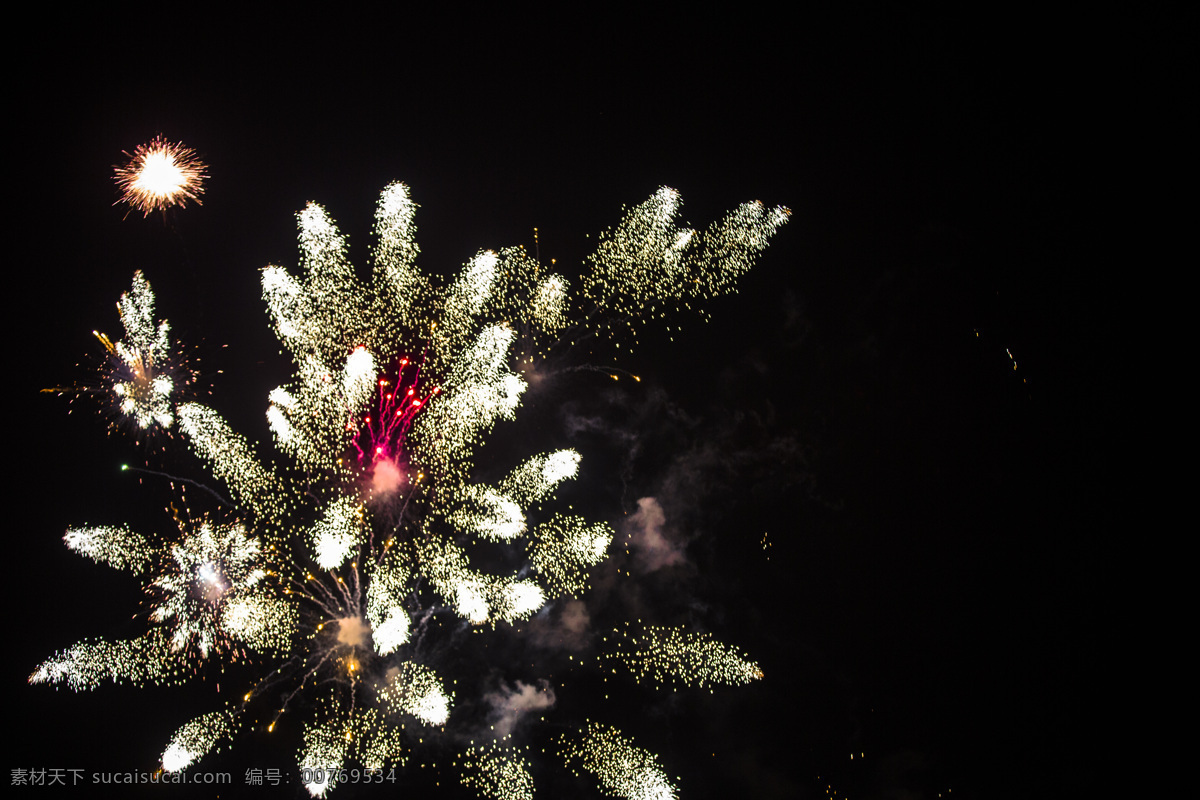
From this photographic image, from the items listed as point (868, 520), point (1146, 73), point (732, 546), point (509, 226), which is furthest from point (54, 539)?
point (1146, 73)

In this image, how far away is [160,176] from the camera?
8547mm

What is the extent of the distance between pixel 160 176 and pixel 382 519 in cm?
695

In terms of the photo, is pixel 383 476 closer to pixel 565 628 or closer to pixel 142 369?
pixel 142 369

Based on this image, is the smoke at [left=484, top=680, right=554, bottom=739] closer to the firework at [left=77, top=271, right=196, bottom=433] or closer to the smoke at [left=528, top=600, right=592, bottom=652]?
the smoke at [left=528, top=600, right=592, bottom=652]

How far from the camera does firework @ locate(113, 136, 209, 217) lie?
8578mm

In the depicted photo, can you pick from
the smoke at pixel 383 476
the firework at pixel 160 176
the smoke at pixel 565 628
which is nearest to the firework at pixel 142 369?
the firework at pixel 160 176

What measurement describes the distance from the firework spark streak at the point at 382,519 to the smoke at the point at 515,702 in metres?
0.26

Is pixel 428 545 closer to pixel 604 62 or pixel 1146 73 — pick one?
pixel 604 62

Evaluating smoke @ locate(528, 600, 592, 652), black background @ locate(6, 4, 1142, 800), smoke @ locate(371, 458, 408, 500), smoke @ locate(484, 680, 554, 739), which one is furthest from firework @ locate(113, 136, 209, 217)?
smoke @ locate(484, 680, 554, 739)

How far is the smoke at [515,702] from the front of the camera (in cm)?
934

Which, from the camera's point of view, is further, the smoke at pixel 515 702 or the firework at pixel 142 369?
the smoke at pixel 515 702

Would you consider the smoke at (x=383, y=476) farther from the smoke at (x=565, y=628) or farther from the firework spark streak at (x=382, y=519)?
the smoke at (x=565, y=628)

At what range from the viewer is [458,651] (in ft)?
30.3

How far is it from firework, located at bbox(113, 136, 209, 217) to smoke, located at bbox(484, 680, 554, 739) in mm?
10586
